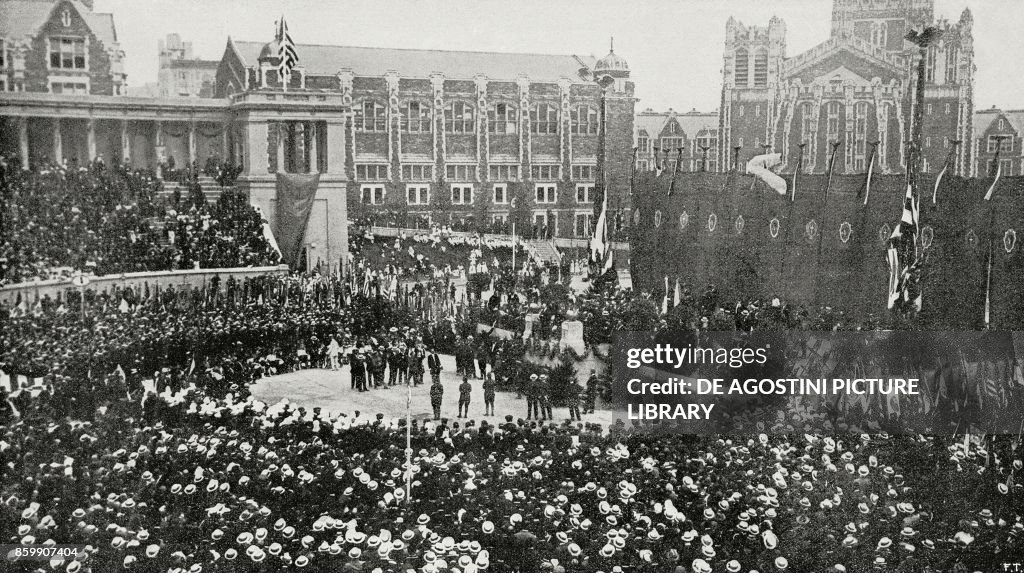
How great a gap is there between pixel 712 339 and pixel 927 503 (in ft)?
15.2

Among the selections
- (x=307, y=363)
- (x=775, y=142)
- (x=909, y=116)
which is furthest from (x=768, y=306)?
(x=909, y=116)

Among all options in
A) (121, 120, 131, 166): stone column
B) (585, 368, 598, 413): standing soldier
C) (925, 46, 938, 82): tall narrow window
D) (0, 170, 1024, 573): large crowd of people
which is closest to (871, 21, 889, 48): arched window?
(925, 46, 938, 82): tall narrow window

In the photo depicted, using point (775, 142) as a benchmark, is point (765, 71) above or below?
above

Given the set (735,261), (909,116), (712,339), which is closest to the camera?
(712,339)

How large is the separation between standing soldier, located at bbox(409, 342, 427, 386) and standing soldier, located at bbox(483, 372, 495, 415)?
114 cm

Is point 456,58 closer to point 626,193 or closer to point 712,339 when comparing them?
point 626,193

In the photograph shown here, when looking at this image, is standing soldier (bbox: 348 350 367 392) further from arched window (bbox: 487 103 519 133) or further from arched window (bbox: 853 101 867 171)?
arched window (bbox: 853 101 867 171)

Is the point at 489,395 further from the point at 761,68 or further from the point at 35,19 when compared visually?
the point at 35,19

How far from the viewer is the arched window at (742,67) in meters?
22.4

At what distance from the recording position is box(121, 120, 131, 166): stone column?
1638 centimetres

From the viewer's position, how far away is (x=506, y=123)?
1633 centimetres

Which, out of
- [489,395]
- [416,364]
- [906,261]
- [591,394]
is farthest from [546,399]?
[906,261]

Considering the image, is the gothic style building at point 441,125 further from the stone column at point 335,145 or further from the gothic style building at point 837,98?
the gothic style building at point 837,98

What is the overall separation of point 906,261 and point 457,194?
334 inches
